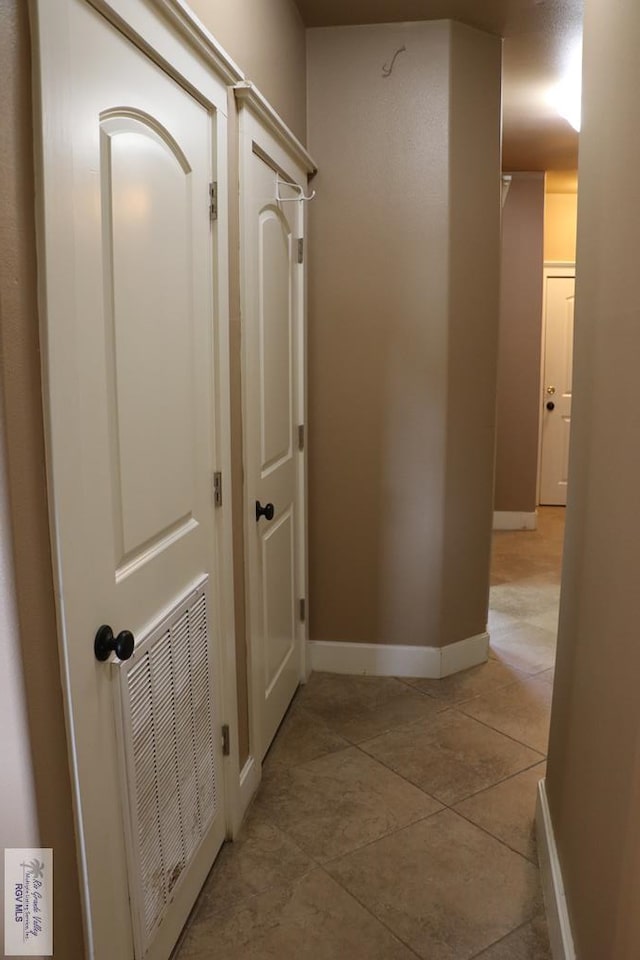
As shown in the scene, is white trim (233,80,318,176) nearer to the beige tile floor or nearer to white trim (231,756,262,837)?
white trim (231,756,262,837)

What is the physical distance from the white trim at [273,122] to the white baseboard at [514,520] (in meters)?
3.56

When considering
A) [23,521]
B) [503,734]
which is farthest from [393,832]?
[23,521]

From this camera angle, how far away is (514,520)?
19.3ft

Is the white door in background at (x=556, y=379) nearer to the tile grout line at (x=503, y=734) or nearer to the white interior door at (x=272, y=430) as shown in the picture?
the tile grout line at (x=503, y=734)

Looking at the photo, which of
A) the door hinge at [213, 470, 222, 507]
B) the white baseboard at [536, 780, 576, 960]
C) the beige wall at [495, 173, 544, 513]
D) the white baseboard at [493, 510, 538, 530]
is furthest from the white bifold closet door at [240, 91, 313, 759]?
the white baseboard at [493, 510, 538, 530]

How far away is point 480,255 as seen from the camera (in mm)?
3141

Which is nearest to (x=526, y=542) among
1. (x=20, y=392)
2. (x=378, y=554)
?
(x=378, y=554)

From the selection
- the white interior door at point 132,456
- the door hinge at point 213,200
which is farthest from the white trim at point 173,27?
the door hinge at point 213,200

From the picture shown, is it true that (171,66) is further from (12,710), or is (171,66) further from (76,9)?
(12,710)

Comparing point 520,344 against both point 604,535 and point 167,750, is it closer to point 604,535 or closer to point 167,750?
point 604,535

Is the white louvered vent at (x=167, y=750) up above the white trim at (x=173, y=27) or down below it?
below

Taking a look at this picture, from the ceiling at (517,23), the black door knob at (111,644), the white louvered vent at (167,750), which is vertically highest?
the ceiling at (517,23)

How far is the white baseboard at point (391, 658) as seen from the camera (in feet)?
10.8

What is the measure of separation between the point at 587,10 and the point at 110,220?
4.39 feet
